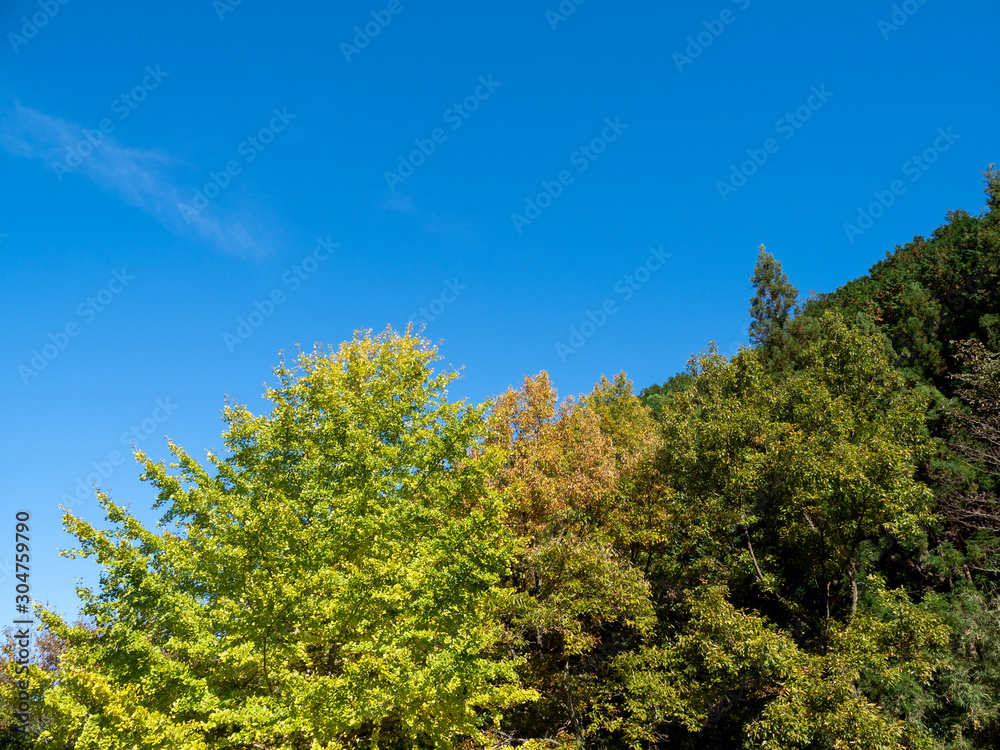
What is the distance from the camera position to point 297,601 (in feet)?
42.2

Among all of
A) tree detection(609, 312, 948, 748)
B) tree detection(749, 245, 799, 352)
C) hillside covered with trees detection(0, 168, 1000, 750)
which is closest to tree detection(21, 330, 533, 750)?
hillside covered with trees detection(0, 168, 1000, 750)

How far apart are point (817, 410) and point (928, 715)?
8.93 m

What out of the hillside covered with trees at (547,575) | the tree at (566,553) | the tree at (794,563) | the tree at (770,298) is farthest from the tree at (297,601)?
the tree at (770,298)

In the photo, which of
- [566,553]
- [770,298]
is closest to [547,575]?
[566,553]

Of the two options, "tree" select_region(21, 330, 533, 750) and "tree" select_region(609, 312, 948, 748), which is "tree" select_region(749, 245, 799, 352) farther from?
"tree" select_region(21, 330, 533, 750)

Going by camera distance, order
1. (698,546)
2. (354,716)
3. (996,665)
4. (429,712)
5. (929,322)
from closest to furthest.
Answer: (354,716) → (429,712) → (996,665) → (698,546) → (929,322)

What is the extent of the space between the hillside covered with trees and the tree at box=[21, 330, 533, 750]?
8cm

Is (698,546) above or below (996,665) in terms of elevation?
above

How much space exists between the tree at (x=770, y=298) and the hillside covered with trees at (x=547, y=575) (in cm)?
1267

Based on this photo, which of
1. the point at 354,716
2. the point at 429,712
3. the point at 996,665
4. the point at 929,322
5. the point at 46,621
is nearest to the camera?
the point at 354,716

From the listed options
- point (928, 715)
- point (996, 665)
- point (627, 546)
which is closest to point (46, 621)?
point (627, 546)

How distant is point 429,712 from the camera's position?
1434 centimetres

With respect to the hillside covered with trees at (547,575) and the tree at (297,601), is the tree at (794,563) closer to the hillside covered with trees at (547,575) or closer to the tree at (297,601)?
the hillside covered with trees at (547,575)

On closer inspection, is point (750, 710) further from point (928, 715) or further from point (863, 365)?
point (863, 365)
